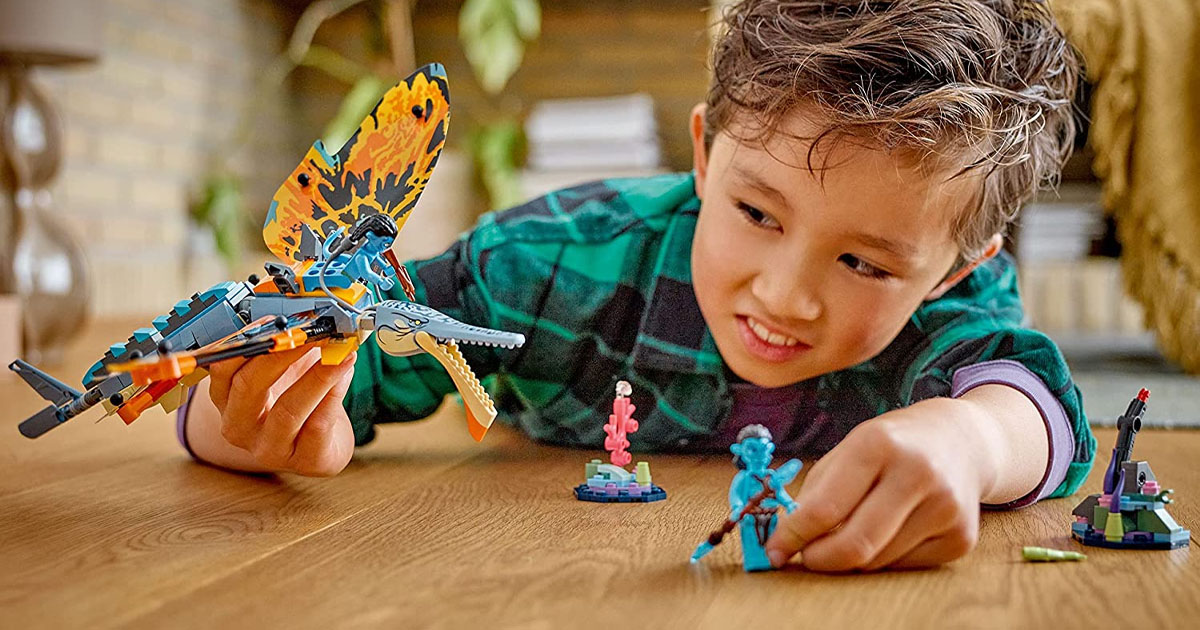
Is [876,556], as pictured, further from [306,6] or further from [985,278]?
[306,6]

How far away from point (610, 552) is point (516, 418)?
57cm

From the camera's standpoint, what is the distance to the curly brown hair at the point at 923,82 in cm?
89

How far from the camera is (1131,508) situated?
2.51 ft

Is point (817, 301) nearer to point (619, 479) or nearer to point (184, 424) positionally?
point (619, 479)

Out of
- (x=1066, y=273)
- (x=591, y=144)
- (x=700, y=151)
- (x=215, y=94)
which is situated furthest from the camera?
(x=215, y=94)

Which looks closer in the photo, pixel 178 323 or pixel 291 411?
pixel 178 323

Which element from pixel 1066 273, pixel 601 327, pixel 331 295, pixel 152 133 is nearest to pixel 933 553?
pixel 331 295

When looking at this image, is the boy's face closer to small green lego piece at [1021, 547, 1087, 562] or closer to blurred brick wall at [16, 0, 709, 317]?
small green lego piece at [1021, 547, 1087, 562]

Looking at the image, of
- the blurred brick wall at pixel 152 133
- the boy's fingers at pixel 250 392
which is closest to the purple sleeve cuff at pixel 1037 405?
the boy's fingers at pixel 250 392

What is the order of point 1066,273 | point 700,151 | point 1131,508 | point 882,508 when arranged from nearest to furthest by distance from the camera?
point 882,508 → point 1131,508 → point 700,151 → point 1066,273

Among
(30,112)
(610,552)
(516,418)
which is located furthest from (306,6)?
(610,552)

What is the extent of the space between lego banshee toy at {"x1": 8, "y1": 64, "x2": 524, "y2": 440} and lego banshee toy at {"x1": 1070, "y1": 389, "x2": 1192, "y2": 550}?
40 centimetres

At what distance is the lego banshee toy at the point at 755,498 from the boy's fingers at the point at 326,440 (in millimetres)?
294

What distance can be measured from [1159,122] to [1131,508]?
48.8 inches
